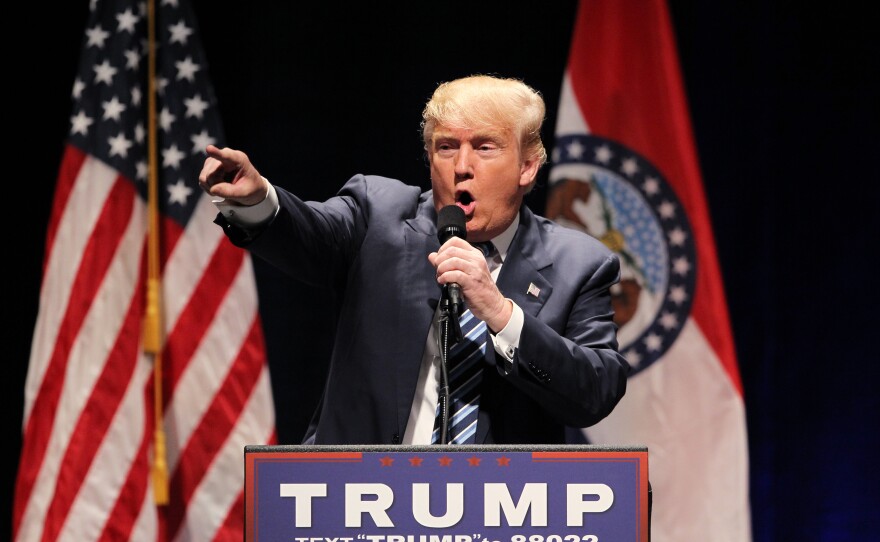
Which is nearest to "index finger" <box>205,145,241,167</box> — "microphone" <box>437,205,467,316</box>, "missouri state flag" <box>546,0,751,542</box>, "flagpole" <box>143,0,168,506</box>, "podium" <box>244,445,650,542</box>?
"microphone" <box>437,205,467,316</box>

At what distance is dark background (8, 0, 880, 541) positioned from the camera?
3.85 metres

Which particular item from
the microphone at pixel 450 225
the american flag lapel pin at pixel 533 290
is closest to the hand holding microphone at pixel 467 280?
the microphone at pixel 450 225

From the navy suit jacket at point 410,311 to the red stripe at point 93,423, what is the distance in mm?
1572

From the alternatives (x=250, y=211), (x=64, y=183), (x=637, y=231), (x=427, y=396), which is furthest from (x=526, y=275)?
(x=64, y=183)

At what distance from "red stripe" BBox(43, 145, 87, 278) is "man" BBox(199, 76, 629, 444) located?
5.55ft

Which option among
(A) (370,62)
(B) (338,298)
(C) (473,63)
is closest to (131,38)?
(A) (370,62)

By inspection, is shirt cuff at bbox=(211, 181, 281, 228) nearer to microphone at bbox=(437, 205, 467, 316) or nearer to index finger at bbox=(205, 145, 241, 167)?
index finger at bbox=(205, 145, 241, 167)

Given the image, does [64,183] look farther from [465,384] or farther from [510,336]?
A: [510,336]

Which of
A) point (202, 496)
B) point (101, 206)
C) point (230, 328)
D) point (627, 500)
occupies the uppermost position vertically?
point (101, 206)

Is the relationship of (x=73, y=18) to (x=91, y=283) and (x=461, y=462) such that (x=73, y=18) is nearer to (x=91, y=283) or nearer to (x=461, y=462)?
(x=91, y=283)

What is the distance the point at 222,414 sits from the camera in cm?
364

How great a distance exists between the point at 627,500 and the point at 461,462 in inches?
9.7

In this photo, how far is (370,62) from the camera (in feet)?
12.7

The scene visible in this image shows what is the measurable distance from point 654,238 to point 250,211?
2.22m
